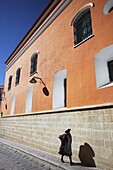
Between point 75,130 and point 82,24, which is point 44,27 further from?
point 75,130

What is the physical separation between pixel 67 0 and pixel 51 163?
25.9ft

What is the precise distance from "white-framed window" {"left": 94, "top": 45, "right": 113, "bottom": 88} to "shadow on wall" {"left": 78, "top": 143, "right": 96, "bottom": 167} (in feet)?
7.12

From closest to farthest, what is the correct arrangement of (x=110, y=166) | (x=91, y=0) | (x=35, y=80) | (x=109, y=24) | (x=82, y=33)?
1. (x=110, y=166)
2. (x=109, y=24)
3. (x=91, y=0)
4. (x=82, y=33)
5. (x=35, y=80)

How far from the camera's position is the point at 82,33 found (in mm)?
6605

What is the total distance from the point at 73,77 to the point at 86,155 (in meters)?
3.03

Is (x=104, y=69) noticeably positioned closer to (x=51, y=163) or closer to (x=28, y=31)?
(x=51, y=163)

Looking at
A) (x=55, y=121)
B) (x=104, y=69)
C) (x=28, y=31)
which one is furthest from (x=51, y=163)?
(x=28, y=31)

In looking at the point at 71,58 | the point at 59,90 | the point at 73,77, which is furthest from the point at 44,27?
the point at 73,77

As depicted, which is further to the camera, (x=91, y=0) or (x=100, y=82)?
(x=91, y=0)

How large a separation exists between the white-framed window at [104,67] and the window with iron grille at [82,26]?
1.49 m

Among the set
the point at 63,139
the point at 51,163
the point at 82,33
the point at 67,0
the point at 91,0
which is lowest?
the point at 51,163

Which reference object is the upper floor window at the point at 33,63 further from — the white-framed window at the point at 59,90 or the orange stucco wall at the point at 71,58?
the white-framed window at the point at 59,90

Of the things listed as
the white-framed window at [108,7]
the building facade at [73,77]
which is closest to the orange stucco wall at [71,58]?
the building facade at [73,77]

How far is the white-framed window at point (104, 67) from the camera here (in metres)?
5.10
